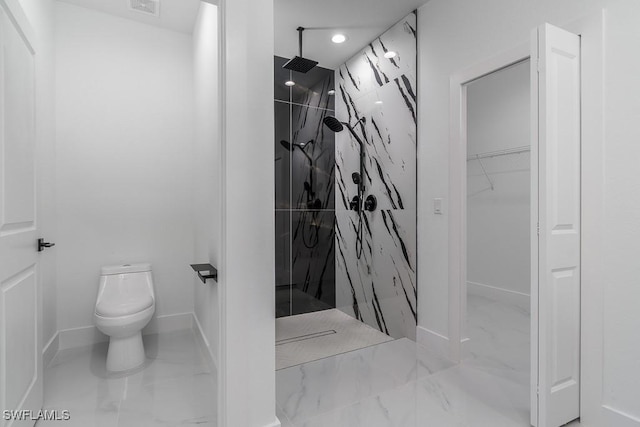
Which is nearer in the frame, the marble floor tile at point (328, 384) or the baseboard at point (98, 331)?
the marble floor tile at point (328, 384)

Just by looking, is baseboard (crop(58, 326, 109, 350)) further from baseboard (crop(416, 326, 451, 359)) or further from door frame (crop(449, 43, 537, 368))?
door frame (crop(449, 43, 537, 368))

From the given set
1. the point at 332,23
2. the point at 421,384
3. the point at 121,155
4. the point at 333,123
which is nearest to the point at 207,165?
the point at 121,155

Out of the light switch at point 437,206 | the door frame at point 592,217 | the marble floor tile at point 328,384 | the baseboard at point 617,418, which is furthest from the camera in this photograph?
the light switch at point 437,206

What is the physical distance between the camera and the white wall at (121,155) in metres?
2.62

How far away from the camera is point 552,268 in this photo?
1570mm

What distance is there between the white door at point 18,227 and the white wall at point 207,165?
873 mm

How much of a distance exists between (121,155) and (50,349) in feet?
5.25

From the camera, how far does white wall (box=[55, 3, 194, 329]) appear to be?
262cm

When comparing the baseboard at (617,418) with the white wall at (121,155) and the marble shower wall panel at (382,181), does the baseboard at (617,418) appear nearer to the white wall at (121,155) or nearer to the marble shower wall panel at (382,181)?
the marble shower wall panel at (382,181)

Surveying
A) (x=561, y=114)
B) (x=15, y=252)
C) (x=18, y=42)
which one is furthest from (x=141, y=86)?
(x=561, y=114)

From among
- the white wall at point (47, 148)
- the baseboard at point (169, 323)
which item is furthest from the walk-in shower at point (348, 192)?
the white wall at point (47, 148)

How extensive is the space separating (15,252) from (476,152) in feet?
9.47

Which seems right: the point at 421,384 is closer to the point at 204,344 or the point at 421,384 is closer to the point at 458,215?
the point at 458,215

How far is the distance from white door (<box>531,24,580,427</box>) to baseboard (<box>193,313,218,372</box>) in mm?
1806
